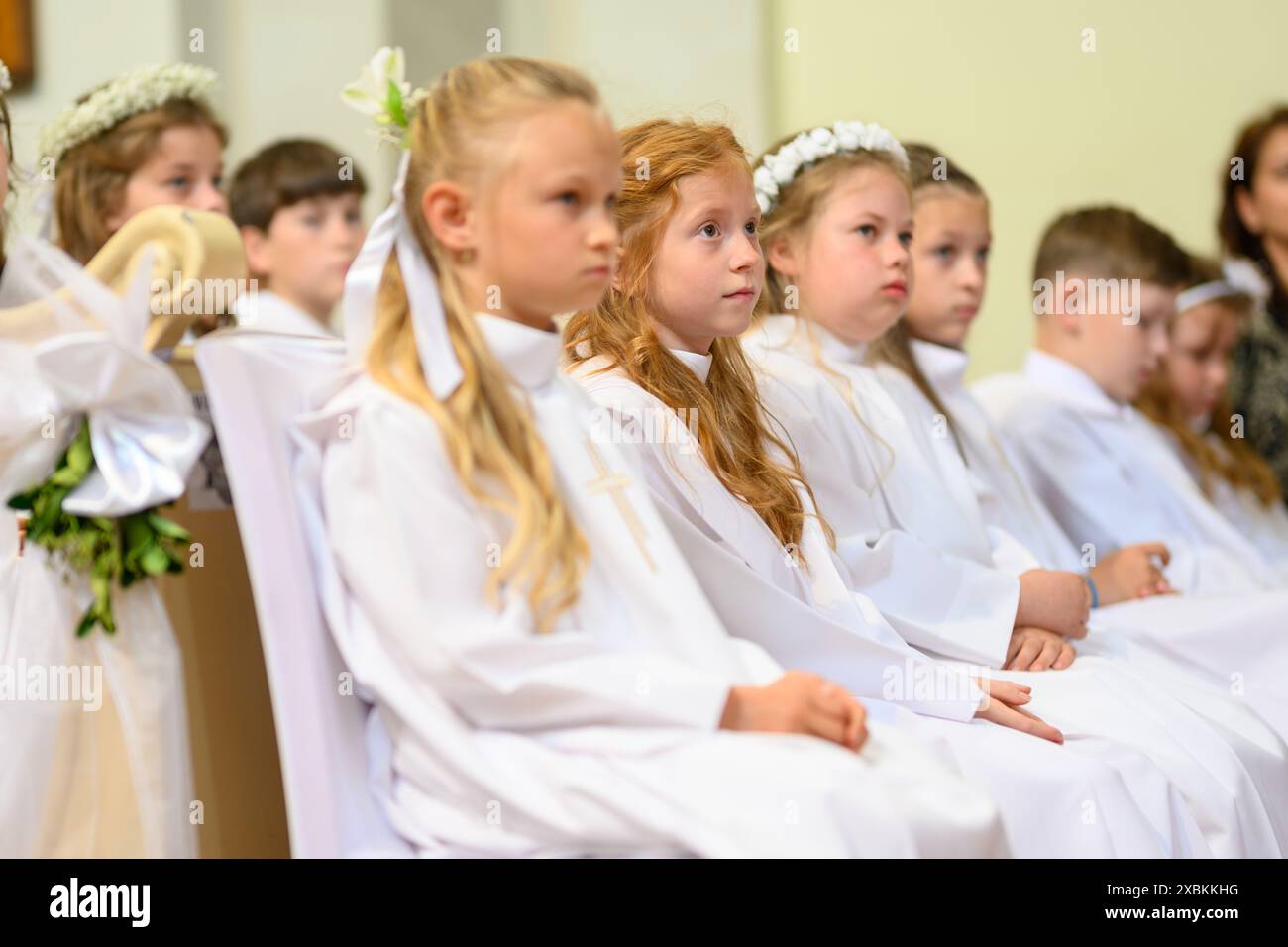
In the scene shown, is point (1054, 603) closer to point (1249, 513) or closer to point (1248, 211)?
point (1249, 513)

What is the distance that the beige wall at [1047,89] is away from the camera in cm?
555

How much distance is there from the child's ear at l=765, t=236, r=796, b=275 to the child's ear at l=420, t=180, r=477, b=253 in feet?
4.27

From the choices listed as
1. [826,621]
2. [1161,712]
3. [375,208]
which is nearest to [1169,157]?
[375,208]

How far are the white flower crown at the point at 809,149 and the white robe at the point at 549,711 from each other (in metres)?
1.42

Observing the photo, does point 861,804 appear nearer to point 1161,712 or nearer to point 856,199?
point 1161,712

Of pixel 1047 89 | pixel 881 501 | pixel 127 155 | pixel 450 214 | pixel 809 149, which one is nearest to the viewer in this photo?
pixel 450 214

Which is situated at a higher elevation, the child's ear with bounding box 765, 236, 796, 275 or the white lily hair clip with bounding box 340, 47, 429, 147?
the white lily hair clip with bounding box 340, 47, 429, 147

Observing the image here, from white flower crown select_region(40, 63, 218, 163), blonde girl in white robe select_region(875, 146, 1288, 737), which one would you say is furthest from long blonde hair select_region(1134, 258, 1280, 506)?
white flower crown select_region(40, 63, 218, 163)

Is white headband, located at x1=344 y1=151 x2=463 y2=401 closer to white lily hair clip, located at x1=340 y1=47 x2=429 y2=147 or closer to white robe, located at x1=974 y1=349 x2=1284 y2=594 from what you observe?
white lily hair clip, located at x1=340 y1=47 x2=429 y2=147

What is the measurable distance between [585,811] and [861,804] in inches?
11.9

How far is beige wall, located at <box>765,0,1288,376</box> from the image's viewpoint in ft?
18.2

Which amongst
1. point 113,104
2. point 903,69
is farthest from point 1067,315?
point 113,104

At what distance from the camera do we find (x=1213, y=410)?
4.77 m

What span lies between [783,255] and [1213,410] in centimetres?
227
